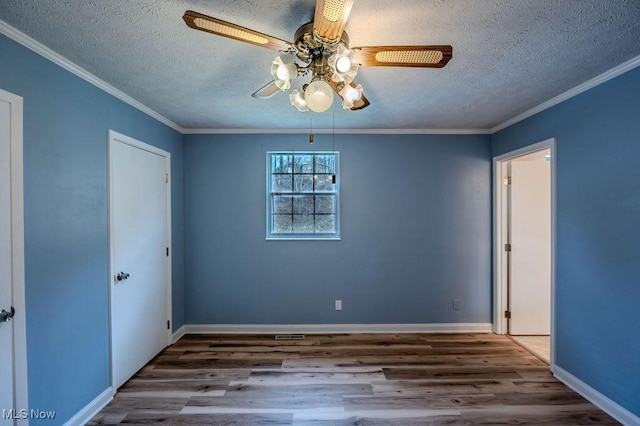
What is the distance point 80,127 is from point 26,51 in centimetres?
49

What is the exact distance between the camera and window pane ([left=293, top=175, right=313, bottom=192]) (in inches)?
139

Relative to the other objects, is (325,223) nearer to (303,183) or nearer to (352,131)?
(303,183)

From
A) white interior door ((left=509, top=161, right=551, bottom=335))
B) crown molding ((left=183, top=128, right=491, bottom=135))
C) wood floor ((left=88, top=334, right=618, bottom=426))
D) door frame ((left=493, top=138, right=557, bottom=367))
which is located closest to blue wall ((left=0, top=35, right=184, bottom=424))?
wood floor ((left=88, top=334, right=618, bottom=426))

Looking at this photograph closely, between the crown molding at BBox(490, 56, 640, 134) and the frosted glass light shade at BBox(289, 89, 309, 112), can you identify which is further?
the crown molding at BBox(490, 56, 640, 134)

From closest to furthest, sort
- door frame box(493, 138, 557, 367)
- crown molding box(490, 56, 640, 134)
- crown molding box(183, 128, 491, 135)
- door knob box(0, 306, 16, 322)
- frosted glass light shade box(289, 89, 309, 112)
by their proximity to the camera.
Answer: door knob box(0, 306, 16, 322) → frosted glass light shade box(289, 89, 309, 112) → crown molding box(490, 56, 640, 134) → door frame box(493, 138, 557, 367) → crown molding box(183, 128, 491, 135)

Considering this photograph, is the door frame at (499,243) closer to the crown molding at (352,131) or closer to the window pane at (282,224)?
the crown molding at (352,131)

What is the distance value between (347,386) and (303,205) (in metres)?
2.00

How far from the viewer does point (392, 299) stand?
135 inches

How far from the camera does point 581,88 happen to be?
222cm

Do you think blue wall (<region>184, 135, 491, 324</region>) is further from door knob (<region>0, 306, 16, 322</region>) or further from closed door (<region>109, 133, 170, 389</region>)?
door knob (<region>0, 306, 16, 322</region>)

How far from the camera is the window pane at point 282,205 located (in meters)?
3.52

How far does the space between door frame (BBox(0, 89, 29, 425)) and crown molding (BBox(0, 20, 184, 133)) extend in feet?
1.05

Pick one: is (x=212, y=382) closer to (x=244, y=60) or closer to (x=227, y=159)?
(x=227, y=159)

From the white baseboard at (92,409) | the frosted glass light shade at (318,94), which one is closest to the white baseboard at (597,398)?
the frosted glass light shade at (318,94)
